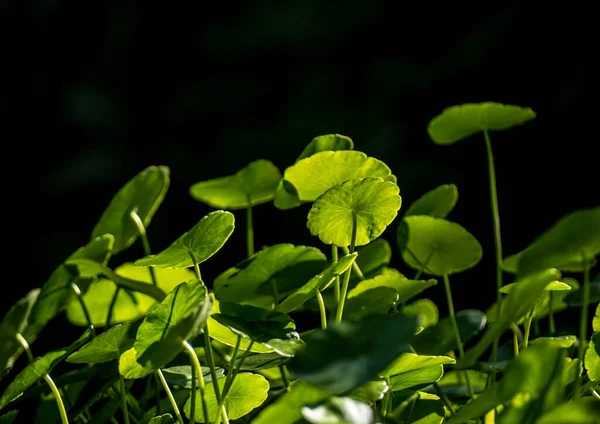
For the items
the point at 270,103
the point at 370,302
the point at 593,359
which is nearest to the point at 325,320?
the point at 370,302

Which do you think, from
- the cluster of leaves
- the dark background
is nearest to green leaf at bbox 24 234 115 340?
the cluster of leaves

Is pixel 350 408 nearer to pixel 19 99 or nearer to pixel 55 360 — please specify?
pixel 55 360

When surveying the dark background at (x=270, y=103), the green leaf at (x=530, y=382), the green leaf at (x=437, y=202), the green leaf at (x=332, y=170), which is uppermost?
the green leaf at (x=332, y=170)

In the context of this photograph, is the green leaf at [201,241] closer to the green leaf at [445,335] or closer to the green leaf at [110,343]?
the green leaf at [110,343]

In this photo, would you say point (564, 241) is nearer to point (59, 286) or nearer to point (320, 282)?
point (320, 282)

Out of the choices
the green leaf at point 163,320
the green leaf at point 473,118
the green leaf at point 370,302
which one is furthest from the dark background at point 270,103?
the green leaf at point 163,320

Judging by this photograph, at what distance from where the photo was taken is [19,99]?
201 cm

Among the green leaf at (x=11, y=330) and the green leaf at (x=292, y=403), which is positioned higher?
the green leaf at (x=292, y=403)

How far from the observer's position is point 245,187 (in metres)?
0.50

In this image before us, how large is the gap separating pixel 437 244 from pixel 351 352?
0.78 ft

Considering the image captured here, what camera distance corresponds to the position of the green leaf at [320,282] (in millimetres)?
313

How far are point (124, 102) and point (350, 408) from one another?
72.4 inches

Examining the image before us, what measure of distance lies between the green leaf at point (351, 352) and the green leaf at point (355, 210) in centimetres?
11

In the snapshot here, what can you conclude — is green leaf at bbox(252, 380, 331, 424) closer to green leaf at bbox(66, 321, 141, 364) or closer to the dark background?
green leaf at bbox(66, 321, 141, 364)
